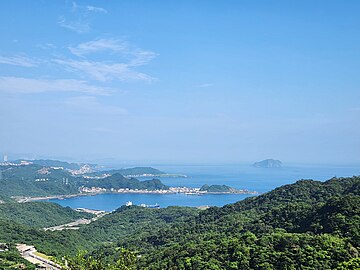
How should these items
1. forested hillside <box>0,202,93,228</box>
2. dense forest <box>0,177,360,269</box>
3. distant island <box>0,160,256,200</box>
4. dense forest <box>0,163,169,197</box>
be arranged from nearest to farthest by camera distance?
dense forest <box>0,177,360,269</box> < forested hillside <box>0,202,93,228</box> < distant island <box>0,160,256,200</box> < dense forest <box>0,163,169,197</box>

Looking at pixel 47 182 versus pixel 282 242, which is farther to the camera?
pixel 47 182

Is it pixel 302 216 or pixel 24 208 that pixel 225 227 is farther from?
pixel 24 208

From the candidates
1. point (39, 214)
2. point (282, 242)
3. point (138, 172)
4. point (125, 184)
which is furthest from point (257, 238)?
point (138, 172)

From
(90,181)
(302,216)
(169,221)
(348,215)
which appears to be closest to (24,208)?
(169,221)

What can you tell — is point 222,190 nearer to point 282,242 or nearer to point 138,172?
point 138,172

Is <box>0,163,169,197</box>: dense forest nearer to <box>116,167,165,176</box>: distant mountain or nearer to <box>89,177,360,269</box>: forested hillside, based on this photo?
<box>116,167,165,176</box>: distant mountain

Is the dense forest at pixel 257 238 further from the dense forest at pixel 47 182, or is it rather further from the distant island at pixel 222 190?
the distant island at pixel 222 190

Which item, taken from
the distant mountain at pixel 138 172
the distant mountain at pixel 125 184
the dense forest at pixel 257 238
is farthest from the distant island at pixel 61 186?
the dense forest at pixel 257 238

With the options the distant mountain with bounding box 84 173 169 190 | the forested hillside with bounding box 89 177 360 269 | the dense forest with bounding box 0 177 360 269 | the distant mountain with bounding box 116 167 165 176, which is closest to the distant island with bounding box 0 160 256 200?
the distant mountain with bounding box 84 173 169 190

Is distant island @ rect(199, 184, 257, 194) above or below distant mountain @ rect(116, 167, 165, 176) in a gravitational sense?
below
